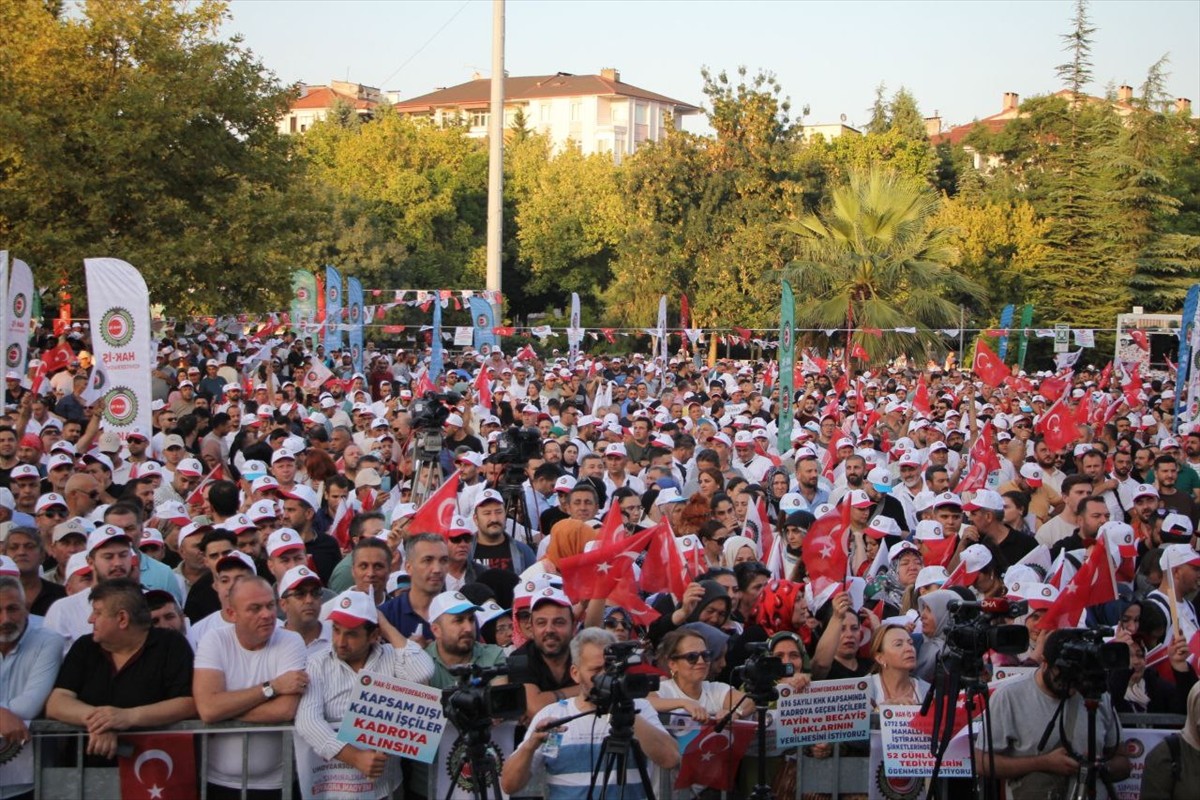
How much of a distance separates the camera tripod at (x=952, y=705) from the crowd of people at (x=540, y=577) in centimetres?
15

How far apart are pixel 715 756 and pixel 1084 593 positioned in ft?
7.88

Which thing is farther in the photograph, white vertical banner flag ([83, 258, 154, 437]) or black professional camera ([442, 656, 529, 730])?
white vertical banner flag ([83, 258, 154, 437])

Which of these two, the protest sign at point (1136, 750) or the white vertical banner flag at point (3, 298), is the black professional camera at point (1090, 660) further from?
the white vertical banner flag at point (3, 298)

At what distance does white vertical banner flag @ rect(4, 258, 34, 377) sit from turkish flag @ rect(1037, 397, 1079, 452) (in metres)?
10.8

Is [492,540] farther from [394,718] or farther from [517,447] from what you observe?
[394,718]

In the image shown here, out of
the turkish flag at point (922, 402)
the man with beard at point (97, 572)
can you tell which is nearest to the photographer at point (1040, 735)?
the man with beard at point (97, 572)

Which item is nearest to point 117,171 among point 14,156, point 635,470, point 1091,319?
point 14,156

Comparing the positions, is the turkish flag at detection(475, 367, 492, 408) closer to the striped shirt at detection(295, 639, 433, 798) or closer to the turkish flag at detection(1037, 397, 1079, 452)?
the turkish flag at detection(1037, 397, 1079, 452)

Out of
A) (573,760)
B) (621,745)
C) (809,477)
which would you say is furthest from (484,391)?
(621,745)

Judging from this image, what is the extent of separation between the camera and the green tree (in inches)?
1011

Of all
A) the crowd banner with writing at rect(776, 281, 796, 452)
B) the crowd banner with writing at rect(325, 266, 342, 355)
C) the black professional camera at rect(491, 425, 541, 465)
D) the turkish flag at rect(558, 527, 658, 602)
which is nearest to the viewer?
the turkish flag at rect(558, 527, 658, 602)

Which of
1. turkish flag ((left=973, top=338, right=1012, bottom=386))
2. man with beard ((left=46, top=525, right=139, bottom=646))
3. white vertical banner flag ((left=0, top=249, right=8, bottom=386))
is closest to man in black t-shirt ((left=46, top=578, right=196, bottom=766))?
man with beard ((left=46, top=525, right=139, bottom=646))

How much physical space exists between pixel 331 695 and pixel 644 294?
44018mm

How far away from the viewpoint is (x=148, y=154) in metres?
26.3
